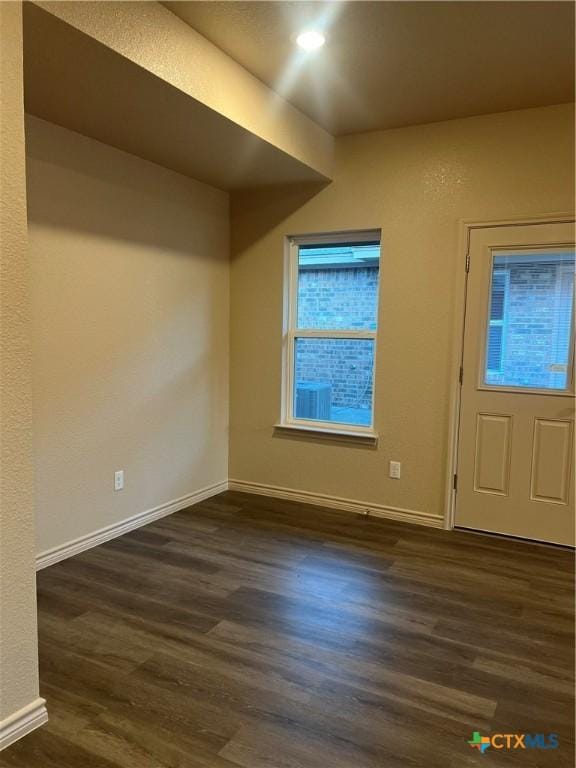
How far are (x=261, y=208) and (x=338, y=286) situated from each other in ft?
2.84

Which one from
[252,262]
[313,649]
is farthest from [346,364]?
[313,649]

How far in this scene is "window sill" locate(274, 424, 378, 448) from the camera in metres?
3.91

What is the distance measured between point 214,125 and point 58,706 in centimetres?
270

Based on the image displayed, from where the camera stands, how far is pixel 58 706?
1.90 meters

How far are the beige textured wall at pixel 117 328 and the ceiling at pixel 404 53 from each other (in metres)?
1.06

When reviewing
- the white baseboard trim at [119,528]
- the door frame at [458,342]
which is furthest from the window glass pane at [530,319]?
the white baseboard trim at [119,528]

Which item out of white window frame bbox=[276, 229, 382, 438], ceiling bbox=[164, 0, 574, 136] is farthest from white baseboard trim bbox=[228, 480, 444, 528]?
ceiling bbox=[164, 0, 574, 136]

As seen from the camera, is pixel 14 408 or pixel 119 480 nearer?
pixel 14 408

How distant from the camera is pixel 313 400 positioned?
425cm

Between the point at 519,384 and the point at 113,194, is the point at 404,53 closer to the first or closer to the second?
the point at 113,194

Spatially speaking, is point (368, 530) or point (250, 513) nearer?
point (368, 530)

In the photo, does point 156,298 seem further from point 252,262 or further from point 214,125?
point 214,125

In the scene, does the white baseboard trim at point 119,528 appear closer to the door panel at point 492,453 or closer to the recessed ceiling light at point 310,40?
the door panel at point 492,453

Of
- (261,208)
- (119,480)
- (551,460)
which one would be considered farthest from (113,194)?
(551,460)
